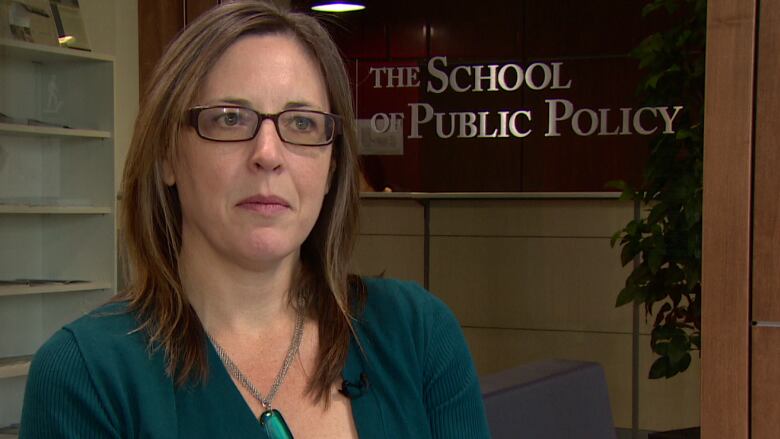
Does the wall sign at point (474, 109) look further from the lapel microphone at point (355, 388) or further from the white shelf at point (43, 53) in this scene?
the lapel microphone at point (355, 388)

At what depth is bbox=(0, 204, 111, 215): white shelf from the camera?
292 centimetres

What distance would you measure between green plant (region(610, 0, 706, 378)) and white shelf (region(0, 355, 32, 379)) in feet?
6.52

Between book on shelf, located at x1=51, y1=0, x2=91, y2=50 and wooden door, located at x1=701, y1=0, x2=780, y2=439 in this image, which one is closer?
wooden door, located at x1=701, y1=0, x2=780, y2=439

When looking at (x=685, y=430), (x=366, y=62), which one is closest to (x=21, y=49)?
(x=366, y=62)

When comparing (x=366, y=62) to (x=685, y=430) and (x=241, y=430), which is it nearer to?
(x=685, y=430)

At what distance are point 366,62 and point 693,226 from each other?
4.11 feet

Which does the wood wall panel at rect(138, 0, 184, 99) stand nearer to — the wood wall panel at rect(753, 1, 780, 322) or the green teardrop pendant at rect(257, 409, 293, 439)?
the wood wall panel at rect(753, 1, 780, 322)

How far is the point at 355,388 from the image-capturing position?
4.03 ft

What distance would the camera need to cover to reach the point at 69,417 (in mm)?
1046

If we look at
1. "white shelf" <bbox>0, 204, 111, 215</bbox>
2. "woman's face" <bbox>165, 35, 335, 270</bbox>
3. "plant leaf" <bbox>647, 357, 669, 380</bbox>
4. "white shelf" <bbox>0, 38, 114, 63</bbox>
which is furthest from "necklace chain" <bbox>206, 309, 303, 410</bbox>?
"plant leaf" <bbox>647, 357, 669, 380</bbox>

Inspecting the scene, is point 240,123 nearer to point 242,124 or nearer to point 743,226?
point 242,124

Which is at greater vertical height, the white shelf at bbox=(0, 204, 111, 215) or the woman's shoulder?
the white shelf at bbox=(0, 204, 111, 215)

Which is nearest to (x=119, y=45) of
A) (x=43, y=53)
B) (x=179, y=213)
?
(x=43, y=53)

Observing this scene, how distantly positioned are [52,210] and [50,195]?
0.19 feet
